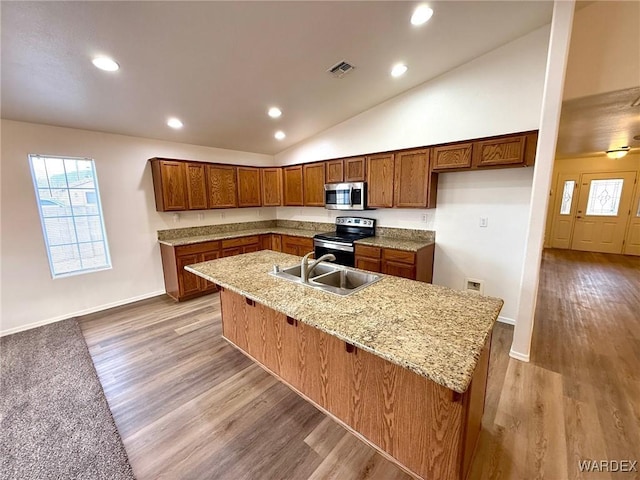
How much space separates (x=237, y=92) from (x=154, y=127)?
4.76 ft

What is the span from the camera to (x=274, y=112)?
140 inches

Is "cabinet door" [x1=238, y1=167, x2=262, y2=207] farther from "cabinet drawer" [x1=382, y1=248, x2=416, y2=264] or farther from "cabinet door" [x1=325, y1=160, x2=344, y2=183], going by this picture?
"cabinet drawer" [x1=382, y1=248, x2=416, y2=264]

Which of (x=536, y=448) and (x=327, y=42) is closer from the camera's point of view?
(x=536, y=448)

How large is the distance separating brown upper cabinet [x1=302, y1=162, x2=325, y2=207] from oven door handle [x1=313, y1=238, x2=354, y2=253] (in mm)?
692

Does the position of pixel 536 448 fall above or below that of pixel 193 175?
below

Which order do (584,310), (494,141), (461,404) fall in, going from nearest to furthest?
(461,404), (494,141), (584,310)

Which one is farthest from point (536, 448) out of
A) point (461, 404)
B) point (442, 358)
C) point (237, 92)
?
point (237, 92)

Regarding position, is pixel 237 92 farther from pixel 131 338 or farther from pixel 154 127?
pixel 131 338

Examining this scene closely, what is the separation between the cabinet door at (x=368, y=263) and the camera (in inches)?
140

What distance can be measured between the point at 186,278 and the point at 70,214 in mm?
1637

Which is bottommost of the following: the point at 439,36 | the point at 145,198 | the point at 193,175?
the point at 145,198

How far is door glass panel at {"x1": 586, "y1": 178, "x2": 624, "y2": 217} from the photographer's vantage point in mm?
6246

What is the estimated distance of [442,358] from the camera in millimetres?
1057

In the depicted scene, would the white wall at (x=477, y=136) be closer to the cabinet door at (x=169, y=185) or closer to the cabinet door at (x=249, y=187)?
the cabinet door at (x=249, y=187)
